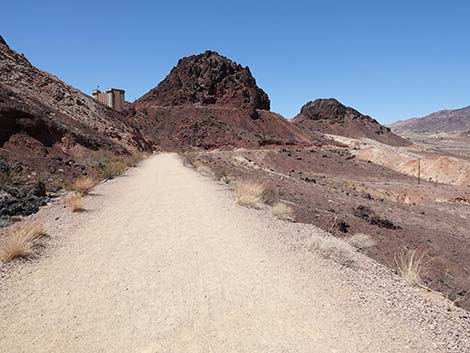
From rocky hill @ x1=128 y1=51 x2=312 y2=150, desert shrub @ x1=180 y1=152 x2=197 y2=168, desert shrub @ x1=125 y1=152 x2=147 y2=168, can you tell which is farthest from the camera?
rocky hill @ x1=128 y1=51 x2=312 y2=150

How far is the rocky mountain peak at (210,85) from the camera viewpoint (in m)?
72.6

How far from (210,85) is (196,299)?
229ft

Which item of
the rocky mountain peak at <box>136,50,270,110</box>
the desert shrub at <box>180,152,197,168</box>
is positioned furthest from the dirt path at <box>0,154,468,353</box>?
the rocky mountain peak at <box>136,50,270,110</box>

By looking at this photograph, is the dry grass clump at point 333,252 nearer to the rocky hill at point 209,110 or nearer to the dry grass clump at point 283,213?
the dry grass clump at point 283,213

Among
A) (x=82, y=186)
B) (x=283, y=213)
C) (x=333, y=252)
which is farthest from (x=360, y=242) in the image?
(x=82, y=186)

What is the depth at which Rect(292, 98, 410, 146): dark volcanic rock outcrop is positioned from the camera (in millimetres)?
106812

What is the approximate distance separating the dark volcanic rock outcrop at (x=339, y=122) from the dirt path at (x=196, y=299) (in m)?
99.8

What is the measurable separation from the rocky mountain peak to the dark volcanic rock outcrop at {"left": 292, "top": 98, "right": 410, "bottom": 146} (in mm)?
34665

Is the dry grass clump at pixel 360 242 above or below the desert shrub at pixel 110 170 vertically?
below

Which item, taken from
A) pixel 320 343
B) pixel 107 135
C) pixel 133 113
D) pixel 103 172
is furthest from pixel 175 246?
pixel 133 113

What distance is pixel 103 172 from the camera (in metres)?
18.9

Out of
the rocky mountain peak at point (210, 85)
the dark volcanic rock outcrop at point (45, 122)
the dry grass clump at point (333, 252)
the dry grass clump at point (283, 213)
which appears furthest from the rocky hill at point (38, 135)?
the rocky mountain peak at point (210, 85)

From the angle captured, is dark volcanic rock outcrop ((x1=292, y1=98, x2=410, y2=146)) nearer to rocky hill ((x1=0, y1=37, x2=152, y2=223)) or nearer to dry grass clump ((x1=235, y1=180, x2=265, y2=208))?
rocky hill ((x1=0, y1=37, x2=152, y2=223))

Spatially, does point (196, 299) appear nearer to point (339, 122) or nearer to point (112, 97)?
point (112, 97)
